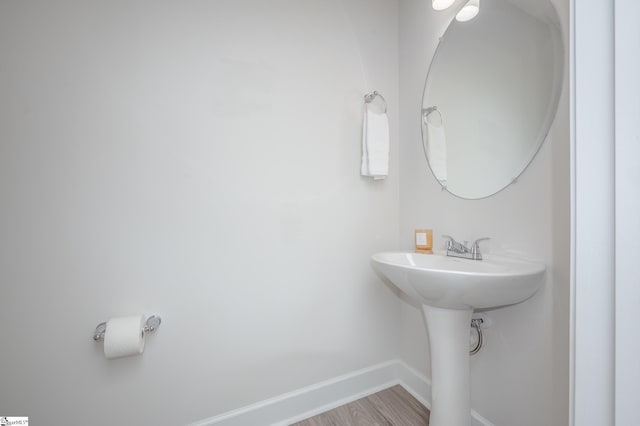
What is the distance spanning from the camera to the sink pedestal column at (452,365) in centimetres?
100

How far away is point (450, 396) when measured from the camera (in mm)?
1013

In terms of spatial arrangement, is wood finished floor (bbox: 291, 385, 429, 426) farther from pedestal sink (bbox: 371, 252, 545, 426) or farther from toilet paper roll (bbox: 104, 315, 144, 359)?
toilet paper roll (bbox: 104, 315, 144, 359)

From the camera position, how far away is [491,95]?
1089mm

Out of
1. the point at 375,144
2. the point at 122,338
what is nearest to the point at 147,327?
the point at 122,338

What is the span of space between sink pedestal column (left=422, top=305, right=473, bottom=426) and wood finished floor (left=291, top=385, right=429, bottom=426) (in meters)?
0.25

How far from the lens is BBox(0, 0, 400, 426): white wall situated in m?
0.90

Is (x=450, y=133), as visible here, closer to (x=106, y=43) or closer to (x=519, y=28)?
(x=519, y=28)

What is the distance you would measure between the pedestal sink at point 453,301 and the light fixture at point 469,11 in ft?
3.62

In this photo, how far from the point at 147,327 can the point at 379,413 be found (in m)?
1.18

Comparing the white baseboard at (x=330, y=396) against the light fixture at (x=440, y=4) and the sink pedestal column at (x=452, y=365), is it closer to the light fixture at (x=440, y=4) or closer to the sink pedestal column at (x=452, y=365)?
the sink pedestal column at (x=452, y=365)

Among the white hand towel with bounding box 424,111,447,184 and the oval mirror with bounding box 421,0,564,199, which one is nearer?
the oval mirror with bounding box 421,0,564,199

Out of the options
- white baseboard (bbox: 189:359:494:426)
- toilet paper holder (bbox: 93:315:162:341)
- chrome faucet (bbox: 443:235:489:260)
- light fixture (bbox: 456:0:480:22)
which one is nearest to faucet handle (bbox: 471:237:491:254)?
chrome faucet (bbox: 443:235:489:260)

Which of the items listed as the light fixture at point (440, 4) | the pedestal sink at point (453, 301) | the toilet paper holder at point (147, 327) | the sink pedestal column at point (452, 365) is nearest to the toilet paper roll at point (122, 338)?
the toilet paper holder at point (147, 327)

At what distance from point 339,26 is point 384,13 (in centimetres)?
35
